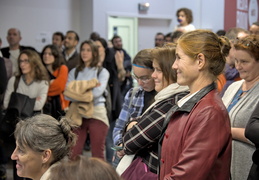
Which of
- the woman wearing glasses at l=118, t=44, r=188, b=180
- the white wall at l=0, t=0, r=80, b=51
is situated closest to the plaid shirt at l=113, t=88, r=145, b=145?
the woman wearing glasses at l=118, t=44, r=188, b=180

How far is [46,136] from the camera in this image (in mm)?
2189

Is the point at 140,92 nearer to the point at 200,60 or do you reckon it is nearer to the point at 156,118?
the point at 156,118

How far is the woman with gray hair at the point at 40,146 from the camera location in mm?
2186

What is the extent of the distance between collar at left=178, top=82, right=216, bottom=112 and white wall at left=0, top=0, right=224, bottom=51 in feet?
21.2

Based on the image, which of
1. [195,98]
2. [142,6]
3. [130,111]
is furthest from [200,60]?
[142,6]

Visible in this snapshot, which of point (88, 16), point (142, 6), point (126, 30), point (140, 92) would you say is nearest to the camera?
point (140, 92)

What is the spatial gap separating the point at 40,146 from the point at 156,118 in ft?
2.07

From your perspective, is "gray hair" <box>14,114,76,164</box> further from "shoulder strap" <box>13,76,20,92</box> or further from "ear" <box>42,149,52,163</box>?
"shoulder strap" <box>13,76,20,92</box>

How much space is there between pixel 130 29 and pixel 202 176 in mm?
7936

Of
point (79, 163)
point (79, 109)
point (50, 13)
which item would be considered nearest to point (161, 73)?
point (79, 163)

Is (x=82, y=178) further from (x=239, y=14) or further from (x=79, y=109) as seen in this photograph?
(x=239, y=14)

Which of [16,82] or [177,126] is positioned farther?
[16,82]

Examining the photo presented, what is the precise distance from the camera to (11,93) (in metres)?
4.54

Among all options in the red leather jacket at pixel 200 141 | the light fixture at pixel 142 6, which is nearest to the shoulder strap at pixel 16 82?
the red leather jacket at pixel 200 141
